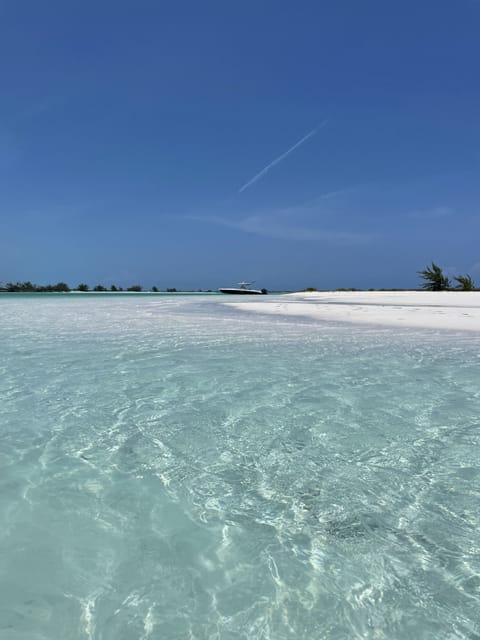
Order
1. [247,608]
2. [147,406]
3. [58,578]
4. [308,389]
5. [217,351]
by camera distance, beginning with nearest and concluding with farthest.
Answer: [247,608], [58,578], [147,406], [308,389], [217,351]

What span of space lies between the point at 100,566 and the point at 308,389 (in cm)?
422

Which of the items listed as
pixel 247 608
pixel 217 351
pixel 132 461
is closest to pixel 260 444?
pixel 132 461

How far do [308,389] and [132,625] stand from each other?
4.46 m

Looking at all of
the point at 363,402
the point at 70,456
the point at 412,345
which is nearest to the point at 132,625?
the point at 70,456

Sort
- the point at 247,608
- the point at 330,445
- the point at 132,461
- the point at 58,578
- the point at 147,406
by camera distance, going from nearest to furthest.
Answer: the point at 247,608
the point at 58,578
the point at 132,461
the point at 330,445
the point at 147,406

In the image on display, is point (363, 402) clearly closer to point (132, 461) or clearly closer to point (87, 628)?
point (132, 461)

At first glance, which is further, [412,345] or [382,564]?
[412,345]

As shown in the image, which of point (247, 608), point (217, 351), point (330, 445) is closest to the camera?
point (247, 608)

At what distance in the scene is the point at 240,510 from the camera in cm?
281

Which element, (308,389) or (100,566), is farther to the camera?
(308,389)

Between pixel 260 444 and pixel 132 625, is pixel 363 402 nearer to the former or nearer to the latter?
pixel 260 444

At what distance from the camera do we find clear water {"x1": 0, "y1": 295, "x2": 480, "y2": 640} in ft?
6.35

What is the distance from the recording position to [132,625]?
1.87m

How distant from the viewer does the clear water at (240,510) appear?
1937mm
